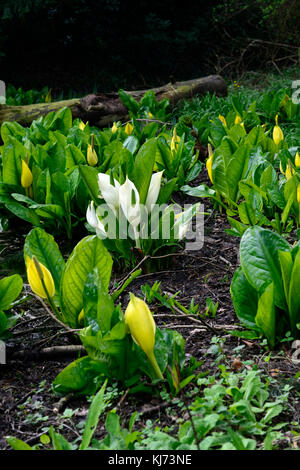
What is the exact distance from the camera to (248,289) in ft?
5.70

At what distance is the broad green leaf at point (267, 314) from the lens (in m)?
1.56

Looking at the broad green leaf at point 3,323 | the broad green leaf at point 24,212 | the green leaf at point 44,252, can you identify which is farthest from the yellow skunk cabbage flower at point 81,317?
the broad green leaf at point 24,212

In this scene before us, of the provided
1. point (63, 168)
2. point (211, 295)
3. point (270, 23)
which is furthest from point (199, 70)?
point (211, 295)

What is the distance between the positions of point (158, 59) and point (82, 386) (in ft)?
31.4

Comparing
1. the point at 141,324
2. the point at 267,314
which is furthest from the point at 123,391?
the point at 267,314

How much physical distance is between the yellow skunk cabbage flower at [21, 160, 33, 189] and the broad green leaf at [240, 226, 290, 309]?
5.40ft

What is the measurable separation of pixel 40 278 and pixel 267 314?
74cm

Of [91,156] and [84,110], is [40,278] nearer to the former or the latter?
[91,156]

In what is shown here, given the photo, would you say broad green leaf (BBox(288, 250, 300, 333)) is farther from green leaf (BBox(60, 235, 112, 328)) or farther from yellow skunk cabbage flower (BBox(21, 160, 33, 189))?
yellow skunk cabbage flower (BBox(21, 160, 33, 189))

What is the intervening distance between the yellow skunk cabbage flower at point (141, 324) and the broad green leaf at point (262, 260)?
0.42 m

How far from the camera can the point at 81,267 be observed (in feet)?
5.62

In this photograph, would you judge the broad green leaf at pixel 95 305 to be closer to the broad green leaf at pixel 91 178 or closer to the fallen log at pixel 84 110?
the broad green leaf at pixel 91 178

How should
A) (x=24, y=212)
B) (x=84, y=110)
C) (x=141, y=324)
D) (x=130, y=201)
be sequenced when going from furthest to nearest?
(x=84, y=110)
(x=24, y=212)
(x=130, y=201)
(x=141, y=324)

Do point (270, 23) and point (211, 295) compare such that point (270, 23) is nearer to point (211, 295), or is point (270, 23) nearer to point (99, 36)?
point (99, 36)
